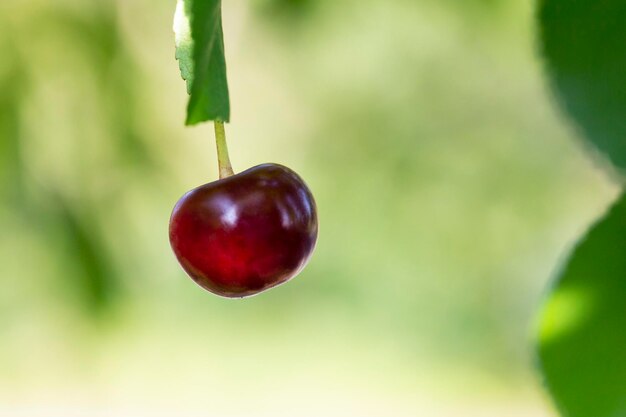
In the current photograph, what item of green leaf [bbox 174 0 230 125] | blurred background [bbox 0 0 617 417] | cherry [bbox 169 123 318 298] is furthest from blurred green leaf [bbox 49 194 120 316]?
green leaf [bbox 174 0 230 125]

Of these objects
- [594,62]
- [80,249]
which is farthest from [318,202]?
[594,62]

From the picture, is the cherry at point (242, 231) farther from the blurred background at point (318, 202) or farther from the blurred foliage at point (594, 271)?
the blurred background at point (318, 202)

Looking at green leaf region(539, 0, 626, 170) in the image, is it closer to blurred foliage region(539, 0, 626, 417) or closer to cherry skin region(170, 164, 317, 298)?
blurred foliage region(539, 0, 626, 417)

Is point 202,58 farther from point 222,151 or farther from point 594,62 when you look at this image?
point 594,62

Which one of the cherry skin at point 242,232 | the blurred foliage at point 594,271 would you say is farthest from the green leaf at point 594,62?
the cherry skin at point 242,232

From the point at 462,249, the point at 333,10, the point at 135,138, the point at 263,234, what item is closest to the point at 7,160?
the point at 135,138

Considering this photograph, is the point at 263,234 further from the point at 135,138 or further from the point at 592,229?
the point at 135,138
